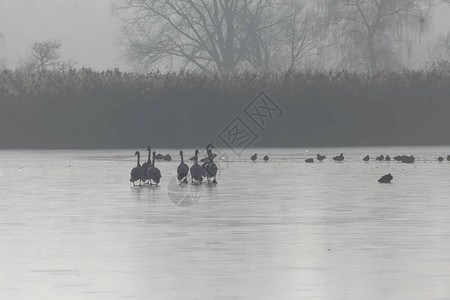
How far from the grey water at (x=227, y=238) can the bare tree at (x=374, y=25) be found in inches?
2460

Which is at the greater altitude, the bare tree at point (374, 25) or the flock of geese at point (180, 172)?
the bare tree at point (374, 25)

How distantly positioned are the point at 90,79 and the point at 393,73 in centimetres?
1435

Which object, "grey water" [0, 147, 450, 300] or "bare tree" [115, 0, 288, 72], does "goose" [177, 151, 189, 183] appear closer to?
"grey water" [0, 147, 450, 300]

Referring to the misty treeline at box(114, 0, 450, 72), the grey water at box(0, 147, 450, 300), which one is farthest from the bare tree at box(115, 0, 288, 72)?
the grey water at box(0, 147, 450, 300)

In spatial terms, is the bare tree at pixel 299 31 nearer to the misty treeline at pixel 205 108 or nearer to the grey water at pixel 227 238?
the misty treeline at pixel 205 108

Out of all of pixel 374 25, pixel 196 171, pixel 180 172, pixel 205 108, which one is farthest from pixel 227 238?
pixel 374 25

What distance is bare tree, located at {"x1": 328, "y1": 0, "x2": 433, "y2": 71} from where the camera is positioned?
9469cm

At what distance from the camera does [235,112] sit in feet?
202

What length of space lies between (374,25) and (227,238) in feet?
259

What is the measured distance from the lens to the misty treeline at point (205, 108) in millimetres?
60719

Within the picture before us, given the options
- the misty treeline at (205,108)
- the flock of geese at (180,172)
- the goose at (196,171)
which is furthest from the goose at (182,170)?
the misty treeline at (205,108)

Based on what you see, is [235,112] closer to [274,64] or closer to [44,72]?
[44,72]

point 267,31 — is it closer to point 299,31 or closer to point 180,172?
point 299,31

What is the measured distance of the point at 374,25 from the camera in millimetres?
95000
